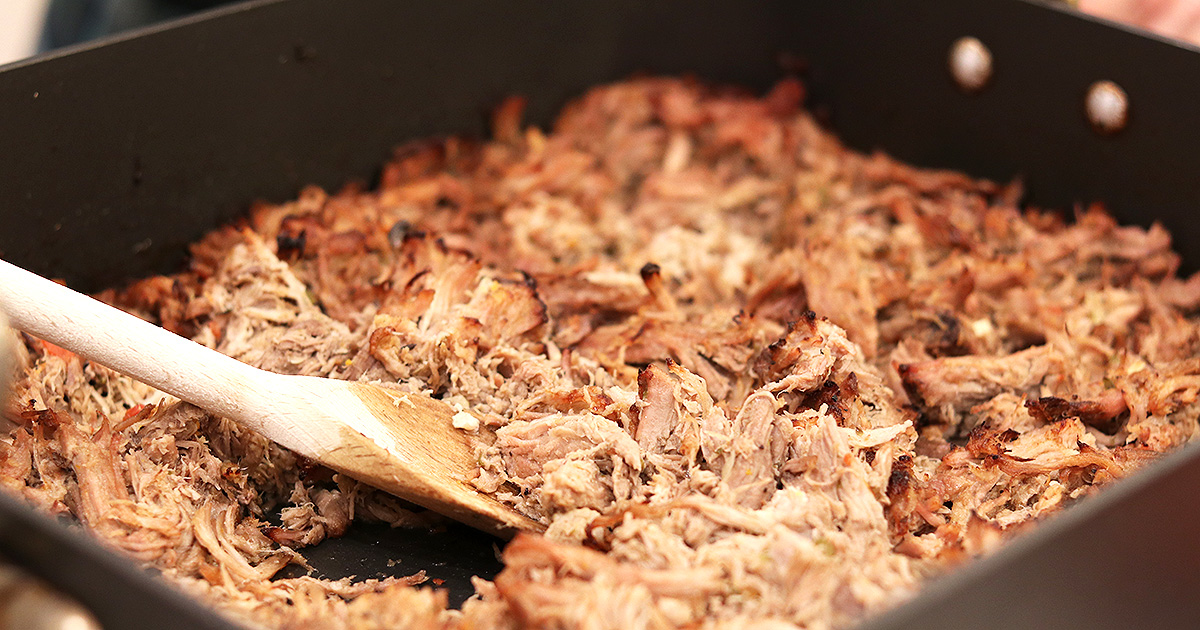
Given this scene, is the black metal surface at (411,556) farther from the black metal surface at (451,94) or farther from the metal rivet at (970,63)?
the metal rivet at (970,63)

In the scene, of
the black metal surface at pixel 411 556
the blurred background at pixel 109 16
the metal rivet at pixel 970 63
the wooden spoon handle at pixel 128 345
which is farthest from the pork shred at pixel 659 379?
the blurred background at pixel 109 16

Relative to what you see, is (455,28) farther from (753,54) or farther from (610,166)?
(753,54)

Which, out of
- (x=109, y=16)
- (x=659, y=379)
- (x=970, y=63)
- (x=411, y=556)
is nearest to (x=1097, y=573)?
(x=659, y=379)

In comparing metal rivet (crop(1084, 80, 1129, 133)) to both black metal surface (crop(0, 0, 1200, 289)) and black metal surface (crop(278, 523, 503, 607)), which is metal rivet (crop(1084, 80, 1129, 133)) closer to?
black metal surface (crop(0, 0, 1200, 289))

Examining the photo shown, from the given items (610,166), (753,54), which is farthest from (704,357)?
(753,54)

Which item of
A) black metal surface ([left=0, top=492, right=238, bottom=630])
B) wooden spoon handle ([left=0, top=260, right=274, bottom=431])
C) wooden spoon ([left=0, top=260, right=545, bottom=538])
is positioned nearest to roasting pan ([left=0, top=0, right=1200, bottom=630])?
black metal surface ([left=0, top=492, right=238, bottom=630])

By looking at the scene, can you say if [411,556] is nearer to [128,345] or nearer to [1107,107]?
[128,345]

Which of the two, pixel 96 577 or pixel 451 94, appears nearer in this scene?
pixel 96 577
